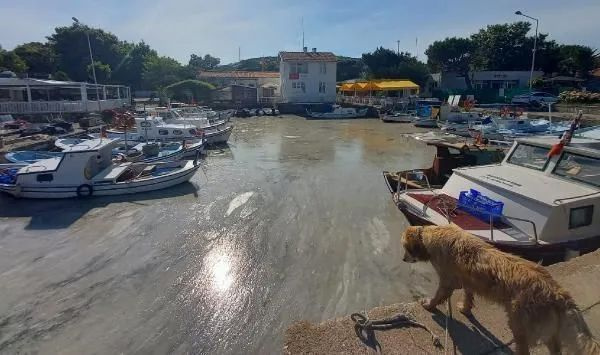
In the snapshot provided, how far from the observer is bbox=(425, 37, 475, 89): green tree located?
67.6 metres

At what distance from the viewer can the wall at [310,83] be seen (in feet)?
193

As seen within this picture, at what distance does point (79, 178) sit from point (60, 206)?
137cm

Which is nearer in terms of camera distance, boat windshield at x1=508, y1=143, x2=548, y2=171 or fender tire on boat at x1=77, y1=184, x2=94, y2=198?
boat windshield at x1=508, y1=143, x2=548, y2=171

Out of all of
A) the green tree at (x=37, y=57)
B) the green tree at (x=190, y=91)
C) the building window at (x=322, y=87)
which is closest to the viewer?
the green tree at (x=37, y=57)

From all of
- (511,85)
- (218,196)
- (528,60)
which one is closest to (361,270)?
(218,196)

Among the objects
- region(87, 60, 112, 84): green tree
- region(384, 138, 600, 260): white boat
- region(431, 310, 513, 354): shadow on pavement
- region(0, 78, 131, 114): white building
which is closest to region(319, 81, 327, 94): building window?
region(0, 78, 131, 114): white building

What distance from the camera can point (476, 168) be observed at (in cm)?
1048

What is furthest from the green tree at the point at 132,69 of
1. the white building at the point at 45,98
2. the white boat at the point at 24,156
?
the white boat at the point at 24,156

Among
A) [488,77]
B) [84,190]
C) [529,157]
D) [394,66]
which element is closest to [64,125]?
[84,190]

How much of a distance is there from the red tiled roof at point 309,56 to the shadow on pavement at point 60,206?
44.7 m

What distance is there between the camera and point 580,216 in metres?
8.02

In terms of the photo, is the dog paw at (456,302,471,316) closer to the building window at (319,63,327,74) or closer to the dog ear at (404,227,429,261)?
the dog ear at (404,227,429,261)

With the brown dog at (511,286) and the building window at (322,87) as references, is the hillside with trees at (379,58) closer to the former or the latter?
the building window at (322,87)

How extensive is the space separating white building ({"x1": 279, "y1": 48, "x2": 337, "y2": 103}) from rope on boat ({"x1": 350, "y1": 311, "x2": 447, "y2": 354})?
56.0 metres
